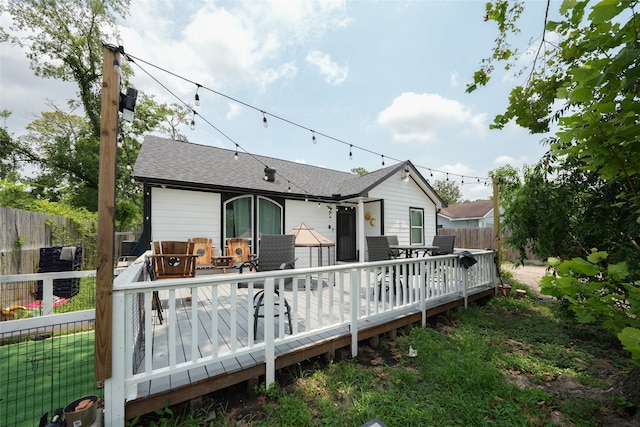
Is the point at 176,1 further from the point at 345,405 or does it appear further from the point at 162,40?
the point at 345,405

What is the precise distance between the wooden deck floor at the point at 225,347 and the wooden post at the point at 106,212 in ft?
1.52

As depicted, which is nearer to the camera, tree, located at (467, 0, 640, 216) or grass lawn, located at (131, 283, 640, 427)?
tree, located at (467, 0, 640, 216)

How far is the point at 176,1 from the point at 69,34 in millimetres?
13134

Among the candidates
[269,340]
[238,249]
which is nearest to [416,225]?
[238,249]

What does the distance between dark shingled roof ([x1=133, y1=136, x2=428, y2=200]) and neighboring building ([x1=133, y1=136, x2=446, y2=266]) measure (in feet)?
0.08

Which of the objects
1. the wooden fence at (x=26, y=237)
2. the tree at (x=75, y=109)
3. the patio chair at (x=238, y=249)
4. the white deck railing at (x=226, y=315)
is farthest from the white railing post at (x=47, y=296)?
the tree at (x=75, y=109)

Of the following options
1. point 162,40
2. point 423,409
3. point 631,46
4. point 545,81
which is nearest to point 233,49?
point 162,40

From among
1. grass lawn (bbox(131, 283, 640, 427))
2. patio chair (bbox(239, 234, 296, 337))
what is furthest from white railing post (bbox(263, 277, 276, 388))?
patio chair (bbox(239, 234, 296, 337))

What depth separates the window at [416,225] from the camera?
33.3 feet

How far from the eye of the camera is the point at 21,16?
1248 cm

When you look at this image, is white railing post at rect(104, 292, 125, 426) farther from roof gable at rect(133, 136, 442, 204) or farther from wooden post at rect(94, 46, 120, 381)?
roof gable at rect(133, 136, 442, 204)

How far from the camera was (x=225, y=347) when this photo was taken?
2.82 metres

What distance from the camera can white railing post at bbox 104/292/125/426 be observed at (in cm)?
188

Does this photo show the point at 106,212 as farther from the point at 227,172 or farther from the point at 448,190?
the point at 448,190
